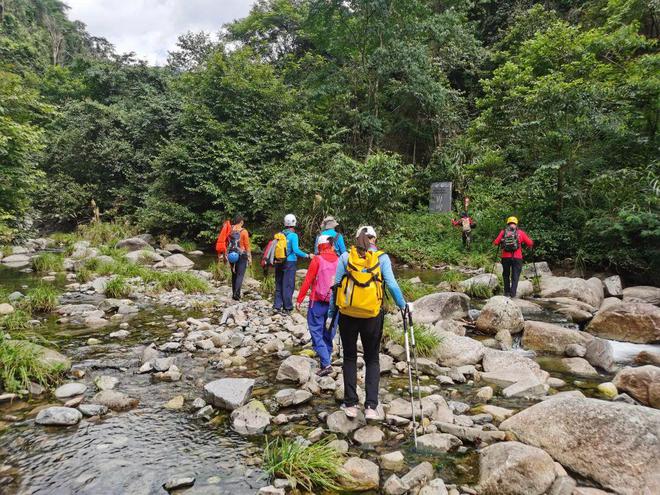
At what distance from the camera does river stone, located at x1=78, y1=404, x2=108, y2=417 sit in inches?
183

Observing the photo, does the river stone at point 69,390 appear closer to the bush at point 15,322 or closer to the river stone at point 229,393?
the river stone at point 229,393

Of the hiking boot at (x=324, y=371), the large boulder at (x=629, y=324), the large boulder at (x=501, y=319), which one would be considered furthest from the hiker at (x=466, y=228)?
the hiking boot at (x=324, y=371)

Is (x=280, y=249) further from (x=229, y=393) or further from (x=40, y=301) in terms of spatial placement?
(x=40, y=301)

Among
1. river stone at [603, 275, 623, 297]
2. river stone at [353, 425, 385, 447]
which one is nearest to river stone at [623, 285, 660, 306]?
river stone at [603, 275, 623, 297]

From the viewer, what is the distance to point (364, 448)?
4.15 m

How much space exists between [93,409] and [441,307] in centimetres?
672

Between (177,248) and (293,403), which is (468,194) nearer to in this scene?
(177,248)

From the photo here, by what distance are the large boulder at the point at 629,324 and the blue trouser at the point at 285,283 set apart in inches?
251

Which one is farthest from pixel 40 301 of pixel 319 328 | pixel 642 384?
pixel 642 384

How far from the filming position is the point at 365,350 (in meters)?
4.67

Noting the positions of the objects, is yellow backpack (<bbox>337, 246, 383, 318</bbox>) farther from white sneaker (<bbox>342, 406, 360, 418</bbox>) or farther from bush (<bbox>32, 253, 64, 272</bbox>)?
bush (<bbox>32, 253, 64, 272</bbox>)

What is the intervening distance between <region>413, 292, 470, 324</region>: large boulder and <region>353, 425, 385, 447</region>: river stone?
4552mm

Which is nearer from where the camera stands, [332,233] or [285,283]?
[332,233]

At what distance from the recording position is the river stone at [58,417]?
4434mm
